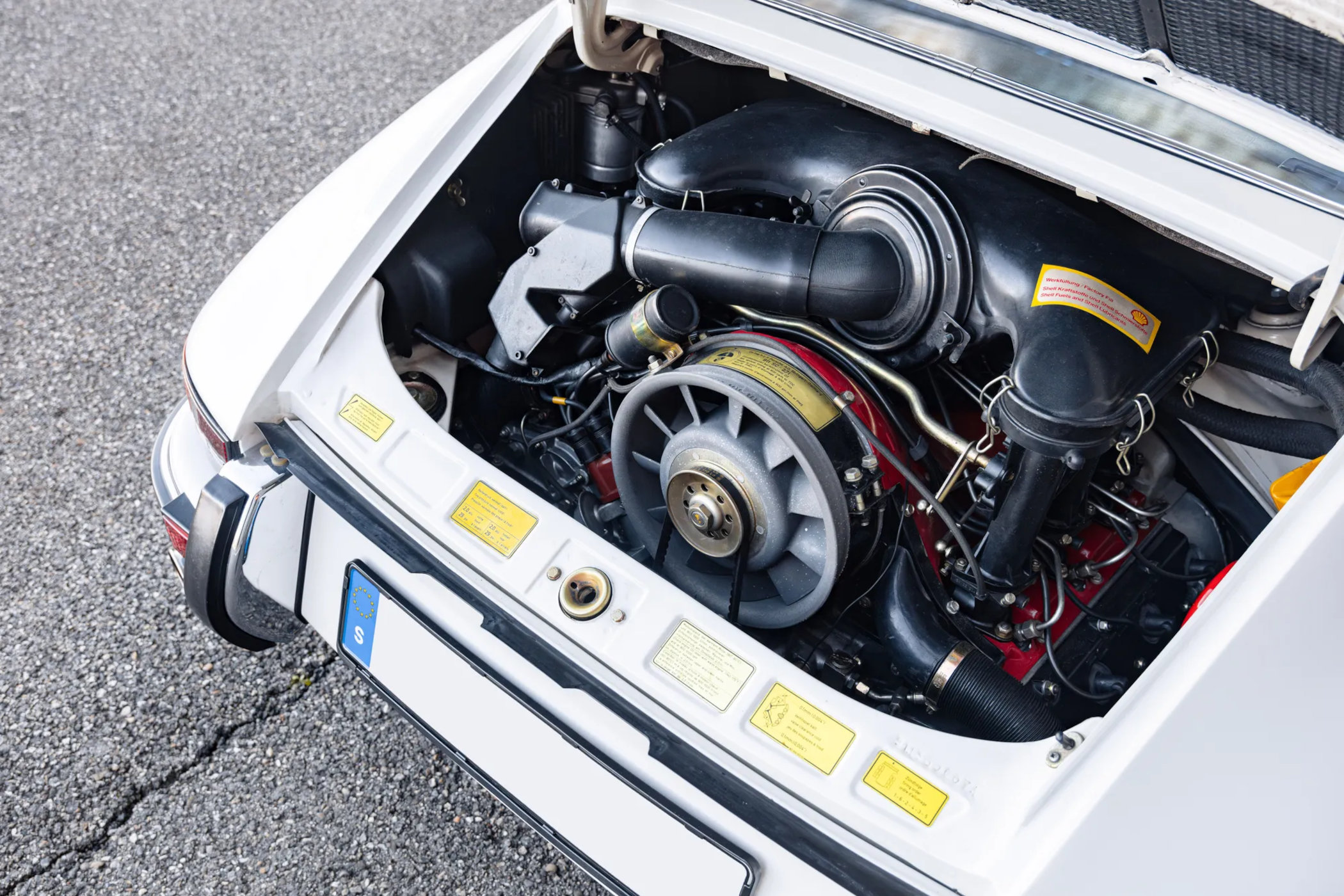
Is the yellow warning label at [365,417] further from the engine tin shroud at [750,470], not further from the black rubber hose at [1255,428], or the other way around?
the black rubber hose at [1255,428]

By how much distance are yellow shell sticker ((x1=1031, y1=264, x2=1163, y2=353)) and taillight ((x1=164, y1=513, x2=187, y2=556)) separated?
1.34 meters

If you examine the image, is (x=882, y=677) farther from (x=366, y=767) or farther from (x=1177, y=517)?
(x=366, y=767)

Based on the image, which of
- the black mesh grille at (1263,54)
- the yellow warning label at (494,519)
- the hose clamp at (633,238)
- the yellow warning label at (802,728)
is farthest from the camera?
the hose clamp at (633,238)

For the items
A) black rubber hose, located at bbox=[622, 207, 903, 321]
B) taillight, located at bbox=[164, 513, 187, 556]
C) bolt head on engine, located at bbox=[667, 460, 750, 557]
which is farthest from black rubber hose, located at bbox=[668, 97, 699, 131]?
taillight, located at bbox=[164, 513, 187, 556]

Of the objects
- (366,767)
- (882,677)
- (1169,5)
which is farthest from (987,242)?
(366,767)

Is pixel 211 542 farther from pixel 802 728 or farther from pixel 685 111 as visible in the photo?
pixel 685 111

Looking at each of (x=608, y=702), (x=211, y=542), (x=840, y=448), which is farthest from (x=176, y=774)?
(x=840, y=448)

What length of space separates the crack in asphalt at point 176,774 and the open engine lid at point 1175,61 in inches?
61.8

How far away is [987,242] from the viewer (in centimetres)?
148

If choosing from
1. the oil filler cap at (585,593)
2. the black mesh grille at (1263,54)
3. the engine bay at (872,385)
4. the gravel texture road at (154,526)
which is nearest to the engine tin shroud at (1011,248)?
the engine bay at (872,385)

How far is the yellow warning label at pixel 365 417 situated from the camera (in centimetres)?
160

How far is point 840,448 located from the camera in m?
1.46

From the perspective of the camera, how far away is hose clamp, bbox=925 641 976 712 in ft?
4.86

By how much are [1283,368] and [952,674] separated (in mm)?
615
